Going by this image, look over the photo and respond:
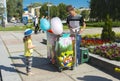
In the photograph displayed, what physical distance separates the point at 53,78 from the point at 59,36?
4.25ft

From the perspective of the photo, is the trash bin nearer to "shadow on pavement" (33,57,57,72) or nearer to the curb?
the curb

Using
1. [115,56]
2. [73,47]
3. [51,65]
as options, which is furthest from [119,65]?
[51,65]

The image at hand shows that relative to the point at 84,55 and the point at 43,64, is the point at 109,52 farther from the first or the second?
the point at 43,64

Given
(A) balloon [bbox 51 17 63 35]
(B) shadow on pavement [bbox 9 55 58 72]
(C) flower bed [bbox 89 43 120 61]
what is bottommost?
(B) shadow on pavement [bbox 9 55 58 72]

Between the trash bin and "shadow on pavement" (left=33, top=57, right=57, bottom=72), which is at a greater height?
the trash bin

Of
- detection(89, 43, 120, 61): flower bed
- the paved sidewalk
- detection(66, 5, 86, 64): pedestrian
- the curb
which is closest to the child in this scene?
the paved sidewalk

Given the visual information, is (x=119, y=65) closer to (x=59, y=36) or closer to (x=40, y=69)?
(x=59, y=36)

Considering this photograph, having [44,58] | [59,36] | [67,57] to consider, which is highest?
[59,36]

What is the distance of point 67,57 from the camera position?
700 cm

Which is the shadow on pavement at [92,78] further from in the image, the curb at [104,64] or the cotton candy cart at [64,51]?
the cotton candy cart at [64,51]

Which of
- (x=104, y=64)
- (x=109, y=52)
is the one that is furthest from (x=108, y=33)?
(x=104, y=64)

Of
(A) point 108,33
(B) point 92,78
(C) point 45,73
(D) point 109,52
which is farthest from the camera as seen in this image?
(A) point 108,33

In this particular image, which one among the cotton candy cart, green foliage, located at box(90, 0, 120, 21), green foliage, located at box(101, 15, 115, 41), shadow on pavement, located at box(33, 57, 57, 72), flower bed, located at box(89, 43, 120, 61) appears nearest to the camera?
the cotton candy cart

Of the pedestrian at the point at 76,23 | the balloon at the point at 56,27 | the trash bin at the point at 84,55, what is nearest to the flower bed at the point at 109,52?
the trash bin at the point at 84,55
